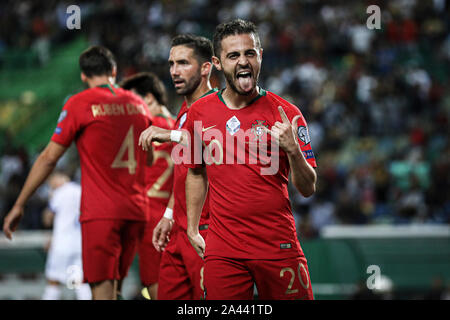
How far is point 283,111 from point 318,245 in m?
6.68

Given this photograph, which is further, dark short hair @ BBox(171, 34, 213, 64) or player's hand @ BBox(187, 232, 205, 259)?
dark short hair @ BBox(171, 34, 213, 64)

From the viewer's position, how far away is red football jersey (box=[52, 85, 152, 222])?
5.97 m

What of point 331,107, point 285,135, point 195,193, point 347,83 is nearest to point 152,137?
Result: point 195,193

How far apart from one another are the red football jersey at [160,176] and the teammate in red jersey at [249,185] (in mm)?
2597

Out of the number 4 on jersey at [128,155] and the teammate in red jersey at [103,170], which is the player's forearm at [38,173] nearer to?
the teammate in red jersey at [103,170]

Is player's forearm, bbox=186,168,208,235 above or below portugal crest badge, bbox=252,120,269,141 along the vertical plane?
below

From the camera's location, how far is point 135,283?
34.6 feet

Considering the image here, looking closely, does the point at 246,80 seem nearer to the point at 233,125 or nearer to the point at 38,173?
the point at 233,125

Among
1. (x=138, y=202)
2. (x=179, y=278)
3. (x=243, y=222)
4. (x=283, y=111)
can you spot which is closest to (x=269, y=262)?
(x=243, y=222)

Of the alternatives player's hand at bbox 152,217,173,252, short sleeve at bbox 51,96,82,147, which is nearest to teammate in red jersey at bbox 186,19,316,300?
player's hand at bbox 152,217,173,252

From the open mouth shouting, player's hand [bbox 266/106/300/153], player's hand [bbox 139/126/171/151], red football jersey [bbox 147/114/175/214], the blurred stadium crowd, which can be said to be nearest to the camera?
player's hand [bbox 266/106/300/153]

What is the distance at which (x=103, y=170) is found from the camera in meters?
6.04

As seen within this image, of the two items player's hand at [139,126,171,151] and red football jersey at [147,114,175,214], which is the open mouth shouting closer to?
player's hand at [139,126,171,151]

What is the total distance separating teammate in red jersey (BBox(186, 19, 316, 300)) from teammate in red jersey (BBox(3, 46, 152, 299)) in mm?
1899
